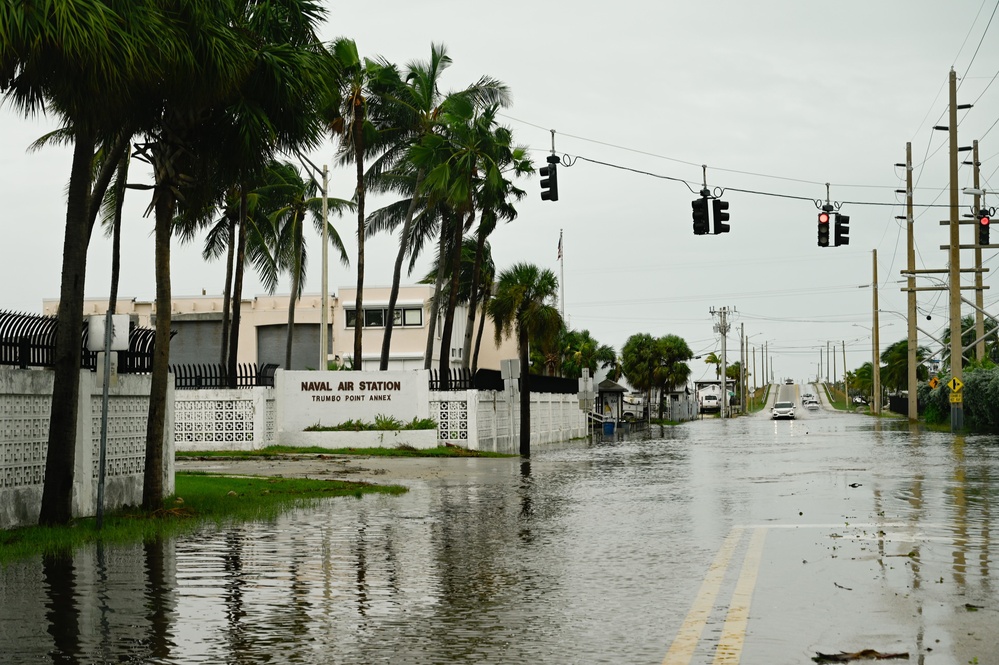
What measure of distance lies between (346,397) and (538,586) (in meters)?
28.8

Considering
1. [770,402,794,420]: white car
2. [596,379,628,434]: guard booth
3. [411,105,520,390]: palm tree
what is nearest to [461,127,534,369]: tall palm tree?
[411,105,520,390]: palm tree

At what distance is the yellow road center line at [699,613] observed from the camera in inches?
300

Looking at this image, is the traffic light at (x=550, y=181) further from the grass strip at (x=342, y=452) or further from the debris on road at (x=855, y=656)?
the debris on road at (x=855, y=656)

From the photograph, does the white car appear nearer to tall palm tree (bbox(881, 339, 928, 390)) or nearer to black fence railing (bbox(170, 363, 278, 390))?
tall palm tree (bbox(881, 339, 928, 390))

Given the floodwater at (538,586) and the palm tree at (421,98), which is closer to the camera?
the floodwater at (538,586)

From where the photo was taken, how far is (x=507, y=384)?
144 feet

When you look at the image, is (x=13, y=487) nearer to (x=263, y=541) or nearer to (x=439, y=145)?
(x=263, y=541)

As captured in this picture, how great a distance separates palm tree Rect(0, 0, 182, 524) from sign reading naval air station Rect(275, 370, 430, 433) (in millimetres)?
22151

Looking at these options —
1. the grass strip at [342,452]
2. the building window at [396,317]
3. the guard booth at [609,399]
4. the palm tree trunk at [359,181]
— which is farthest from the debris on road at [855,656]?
the building window at [396,317]

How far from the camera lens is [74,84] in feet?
45.2

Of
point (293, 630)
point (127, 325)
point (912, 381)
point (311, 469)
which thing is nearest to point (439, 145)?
point (311, 469)

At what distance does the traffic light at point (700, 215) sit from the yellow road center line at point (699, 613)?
17808 mm

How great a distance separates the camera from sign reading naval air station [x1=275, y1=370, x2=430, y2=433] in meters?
38.7

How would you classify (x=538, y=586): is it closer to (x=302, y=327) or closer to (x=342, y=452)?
(x=342, y=452)
